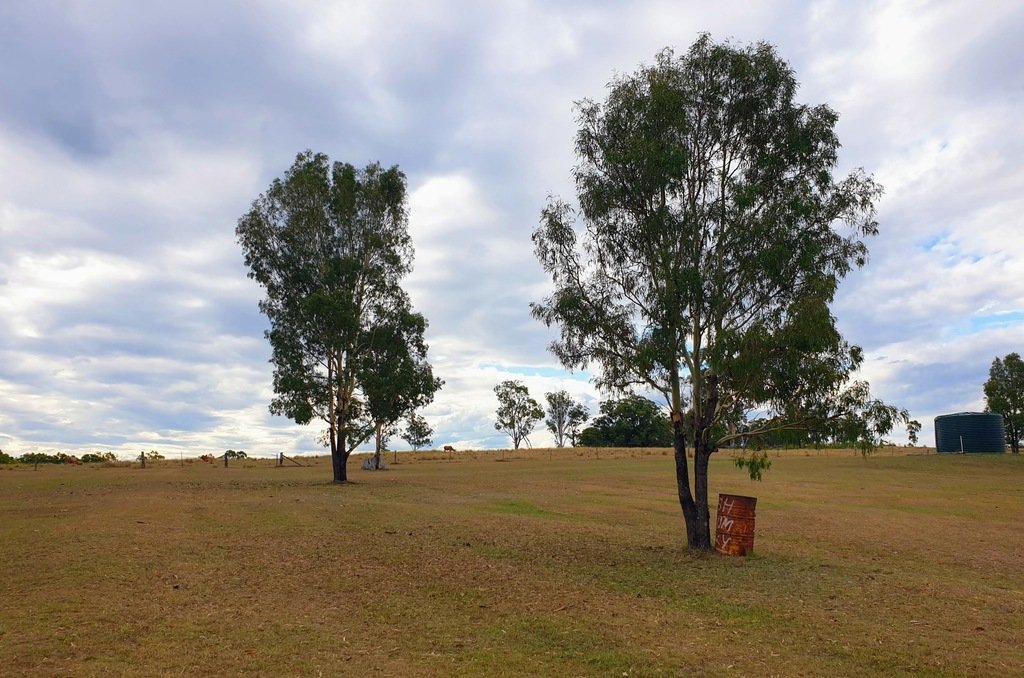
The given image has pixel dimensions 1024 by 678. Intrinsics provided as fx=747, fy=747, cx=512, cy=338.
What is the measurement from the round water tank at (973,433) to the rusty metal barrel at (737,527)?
7679 cm

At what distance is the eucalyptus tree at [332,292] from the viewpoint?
1827 inches

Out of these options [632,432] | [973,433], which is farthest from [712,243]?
[632,432]

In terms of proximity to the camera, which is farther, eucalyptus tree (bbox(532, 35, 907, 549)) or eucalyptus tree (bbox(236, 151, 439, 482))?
eucalyptus tree (bbox(236, 151, 439, 482))

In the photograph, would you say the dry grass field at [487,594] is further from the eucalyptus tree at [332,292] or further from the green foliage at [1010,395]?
the green foliage at [1010,395]

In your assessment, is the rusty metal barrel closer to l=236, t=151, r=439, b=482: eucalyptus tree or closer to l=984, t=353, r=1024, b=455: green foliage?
l=236, t=151, r=439, b=482: eucalyptus tree

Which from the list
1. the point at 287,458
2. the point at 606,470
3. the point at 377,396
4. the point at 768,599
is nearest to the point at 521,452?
the point at 287,458

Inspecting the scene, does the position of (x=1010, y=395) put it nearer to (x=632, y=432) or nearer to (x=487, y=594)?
(x=632, y=432)

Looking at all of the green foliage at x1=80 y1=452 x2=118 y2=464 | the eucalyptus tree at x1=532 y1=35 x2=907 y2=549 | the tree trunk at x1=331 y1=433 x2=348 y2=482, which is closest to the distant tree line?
the green foliage at x1=80 y1=452 x2=118 y2=464

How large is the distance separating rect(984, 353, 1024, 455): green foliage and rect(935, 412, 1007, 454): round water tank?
5894 mm

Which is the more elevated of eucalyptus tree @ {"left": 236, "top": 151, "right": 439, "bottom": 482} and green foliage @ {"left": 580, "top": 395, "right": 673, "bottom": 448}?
eucalyptus tree @ {"left": 236, "top": 151, "right": 439, "bottom": 482}

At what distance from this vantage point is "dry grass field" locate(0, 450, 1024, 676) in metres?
9.72

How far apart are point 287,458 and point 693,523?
77825 millimetres

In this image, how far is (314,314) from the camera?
44.8 m

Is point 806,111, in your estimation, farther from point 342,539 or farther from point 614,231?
point 342,539
